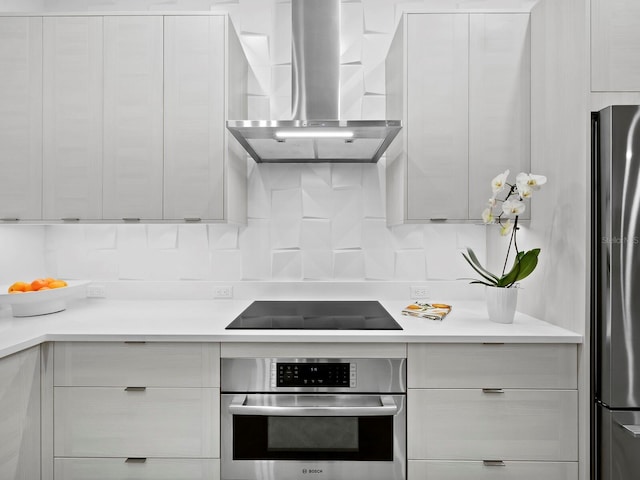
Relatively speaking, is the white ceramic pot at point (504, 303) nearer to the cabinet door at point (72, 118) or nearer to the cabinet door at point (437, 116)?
the cabinet door at point (437, 116)

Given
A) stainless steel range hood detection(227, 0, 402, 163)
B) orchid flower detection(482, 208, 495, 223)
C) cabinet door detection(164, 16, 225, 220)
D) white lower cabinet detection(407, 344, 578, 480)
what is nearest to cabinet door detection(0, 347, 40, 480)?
cabinet door detection(164, 16, 225, 220)

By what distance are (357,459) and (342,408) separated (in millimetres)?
237

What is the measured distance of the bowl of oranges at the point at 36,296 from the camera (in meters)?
1.83

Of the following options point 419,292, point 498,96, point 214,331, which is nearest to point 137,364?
point 214,331

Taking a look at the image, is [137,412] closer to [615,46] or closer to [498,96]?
[498,96]

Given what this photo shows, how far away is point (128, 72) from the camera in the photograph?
1.94 m

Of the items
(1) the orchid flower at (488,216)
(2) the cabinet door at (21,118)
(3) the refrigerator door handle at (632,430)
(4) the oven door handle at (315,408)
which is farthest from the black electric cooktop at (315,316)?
(2) the cabinet door at (21,118)

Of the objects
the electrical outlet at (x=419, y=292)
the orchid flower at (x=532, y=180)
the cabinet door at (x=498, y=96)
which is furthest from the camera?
the electrical outlet at (x=419, y=292)

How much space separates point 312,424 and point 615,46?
77.1 inches

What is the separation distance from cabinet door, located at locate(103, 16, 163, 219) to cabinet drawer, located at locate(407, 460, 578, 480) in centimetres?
171

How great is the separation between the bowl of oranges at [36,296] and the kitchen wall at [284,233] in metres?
0.38

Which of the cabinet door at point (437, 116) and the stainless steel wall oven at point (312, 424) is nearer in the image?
the stainless steel wall oven at point (312, 424)

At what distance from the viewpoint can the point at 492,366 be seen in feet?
5.20

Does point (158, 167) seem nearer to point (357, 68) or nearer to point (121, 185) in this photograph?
point (121, 185)
